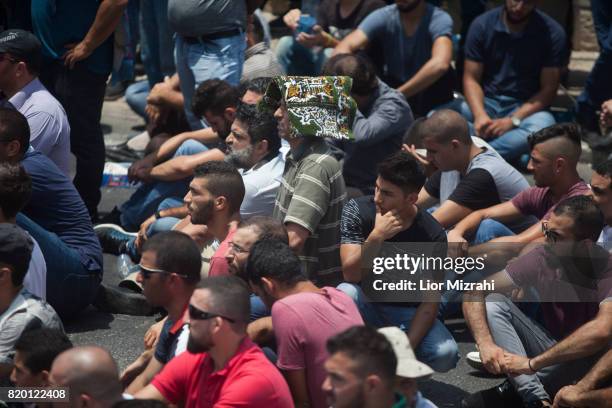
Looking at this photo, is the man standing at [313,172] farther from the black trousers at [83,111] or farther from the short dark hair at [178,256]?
the black trousers at [83,111]

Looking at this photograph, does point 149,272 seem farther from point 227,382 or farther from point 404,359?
point 404,359

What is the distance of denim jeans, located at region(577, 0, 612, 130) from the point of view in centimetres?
828

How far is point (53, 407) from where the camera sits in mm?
3891

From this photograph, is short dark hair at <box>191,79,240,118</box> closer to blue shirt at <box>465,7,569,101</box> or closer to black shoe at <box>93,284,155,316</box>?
black shoe at <box>93,284,155,316</box>

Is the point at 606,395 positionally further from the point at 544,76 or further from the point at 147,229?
the point at 544,76

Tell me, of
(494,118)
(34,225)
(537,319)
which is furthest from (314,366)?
(494,118)

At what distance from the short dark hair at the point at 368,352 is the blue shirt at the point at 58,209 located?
2635 mm

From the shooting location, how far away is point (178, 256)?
14.8ft

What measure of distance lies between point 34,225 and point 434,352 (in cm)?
204

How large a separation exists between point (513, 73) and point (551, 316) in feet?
11.2

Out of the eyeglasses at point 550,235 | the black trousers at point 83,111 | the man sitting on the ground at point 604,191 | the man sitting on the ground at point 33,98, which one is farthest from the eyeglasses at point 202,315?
the black trousers at point 83,111

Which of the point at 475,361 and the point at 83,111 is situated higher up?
the point at 83,111

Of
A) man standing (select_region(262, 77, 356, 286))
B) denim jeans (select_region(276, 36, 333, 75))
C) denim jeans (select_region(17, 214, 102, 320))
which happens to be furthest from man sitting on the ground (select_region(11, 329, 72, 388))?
denim jeans (select_region(276, 36, 333, 75))

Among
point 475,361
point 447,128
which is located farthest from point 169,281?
point 447,128
